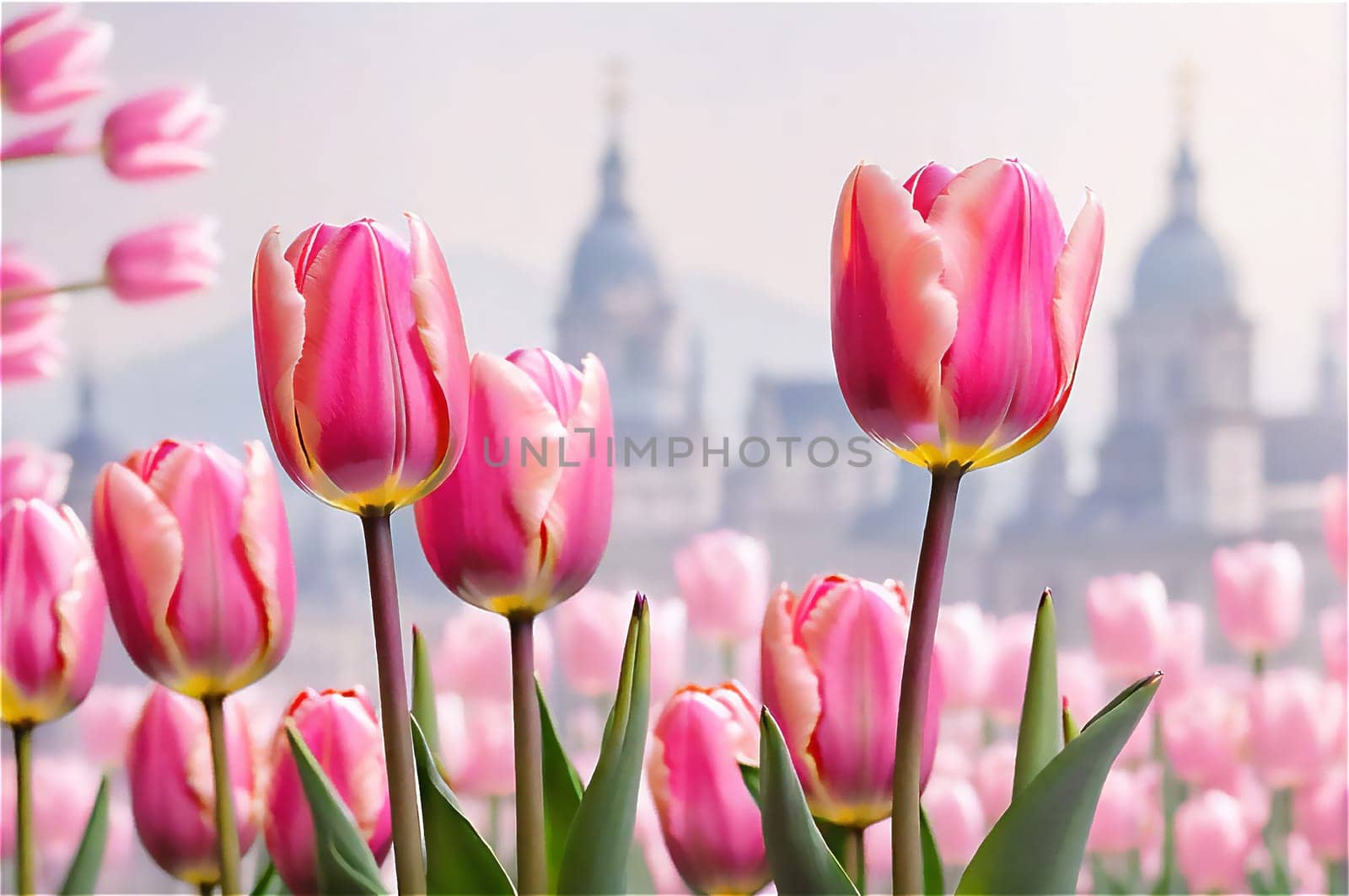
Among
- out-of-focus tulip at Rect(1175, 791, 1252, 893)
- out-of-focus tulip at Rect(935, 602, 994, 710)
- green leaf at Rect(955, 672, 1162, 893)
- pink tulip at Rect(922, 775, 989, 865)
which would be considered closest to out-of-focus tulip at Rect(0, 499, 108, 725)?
green leaf at Rect(955, 672, 1162, 893)

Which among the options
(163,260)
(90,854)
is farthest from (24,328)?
(90,854)

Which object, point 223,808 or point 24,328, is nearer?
point 223,808

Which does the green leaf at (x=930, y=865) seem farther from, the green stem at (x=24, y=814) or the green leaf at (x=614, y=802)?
the green stem at (x=24, y=814)

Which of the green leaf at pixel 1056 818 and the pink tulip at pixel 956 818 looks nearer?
the green leaf at pixel 1056 818

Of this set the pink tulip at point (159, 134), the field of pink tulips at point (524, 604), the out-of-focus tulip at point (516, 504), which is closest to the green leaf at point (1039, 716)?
the field of pink tulips at point (524, 604)

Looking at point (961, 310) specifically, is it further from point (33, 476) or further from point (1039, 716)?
point (33, 476)

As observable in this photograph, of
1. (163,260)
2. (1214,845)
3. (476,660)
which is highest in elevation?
(163,260)
